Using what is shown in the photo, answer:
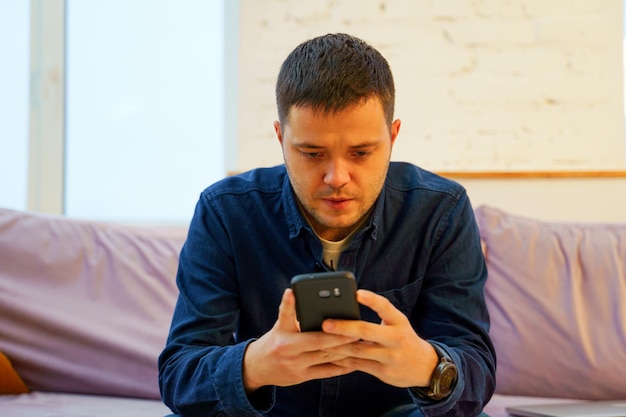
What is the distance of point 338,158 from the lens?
1100mm

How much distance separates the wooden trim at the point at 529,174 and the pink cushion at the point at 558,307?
334 mm

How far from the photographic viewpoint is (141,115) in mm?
2662

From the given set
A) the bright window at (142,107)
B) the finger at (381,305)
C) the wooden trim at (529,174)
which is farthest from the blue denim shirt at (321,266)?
the bright window at (142,107)

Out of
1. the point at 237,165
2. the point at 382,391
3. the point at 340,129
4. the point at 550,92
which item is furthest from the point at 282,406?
the point at 550,92

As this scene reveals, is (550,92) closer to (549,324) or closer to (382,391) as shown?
(549,324)

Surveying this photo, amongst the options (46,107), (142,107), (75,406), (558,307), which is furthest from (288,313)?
(46,107)

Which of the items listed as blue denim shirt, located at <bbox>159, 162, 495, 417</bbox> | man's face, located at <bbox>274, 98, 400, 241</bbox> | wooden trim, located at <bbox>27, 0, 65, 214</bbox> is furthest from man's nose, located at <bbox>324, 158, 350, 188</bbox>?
wooden trim, located at <bbox>27, 0, 65, 214</bbox>

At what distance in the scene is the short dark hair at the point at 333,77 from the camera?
1.10 metres

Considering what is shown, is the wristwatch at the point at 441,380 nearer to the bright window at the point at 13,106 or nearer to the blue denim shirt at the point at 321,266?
the blue denim shirt at the point at 321,266

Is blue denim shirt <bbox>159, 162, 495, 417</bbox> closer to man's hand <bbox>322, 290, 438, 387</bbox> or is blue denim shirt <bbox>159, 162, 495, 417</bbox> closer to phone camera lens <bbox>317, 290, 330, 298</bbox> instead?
man's hand <bbox>322, 290, 438, 387</bbox>

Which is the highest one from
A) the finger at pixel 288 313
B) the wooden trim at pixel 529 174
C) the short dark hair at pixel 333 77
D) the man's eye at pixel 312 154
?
the short dark hair at pixel 333 77

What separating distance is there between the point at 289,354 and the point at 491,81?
4.75ft

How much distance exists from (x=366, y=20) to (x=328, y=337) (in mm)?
1513

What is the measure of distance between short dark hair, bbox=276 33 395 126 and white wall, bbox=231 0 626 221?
97 cm
